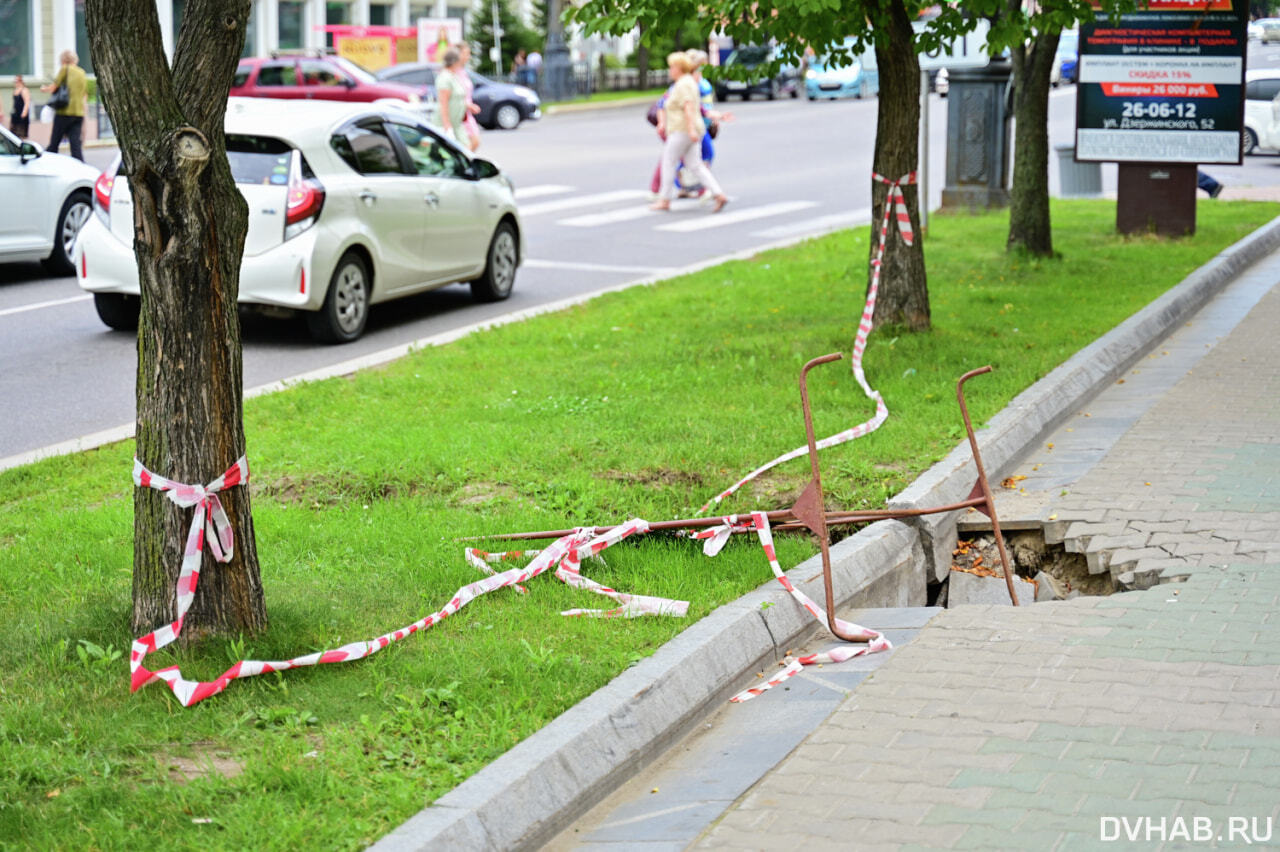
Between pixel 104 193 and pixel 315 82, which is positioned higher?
pixel 315 82

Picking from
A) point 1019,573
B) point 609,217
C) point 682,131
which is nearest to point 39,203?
point 609,217

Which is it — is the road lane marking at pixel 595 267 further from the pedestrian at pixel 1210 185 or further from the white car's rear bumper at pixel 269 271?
the pedestrian at pixel 1210 185

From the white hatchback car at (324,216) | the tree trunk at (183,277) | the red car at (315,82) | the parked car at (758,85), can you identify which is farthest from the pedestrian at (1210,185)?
the parked car at (758,85)

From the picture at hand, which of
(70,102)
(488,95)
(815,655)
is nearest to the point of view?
(815,655)

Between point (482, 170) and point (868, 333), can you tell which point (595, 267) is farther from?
point (868, 333)

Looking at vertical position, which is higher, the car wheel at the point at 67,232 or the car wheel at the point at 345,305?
the car wheel at the point at 67,232

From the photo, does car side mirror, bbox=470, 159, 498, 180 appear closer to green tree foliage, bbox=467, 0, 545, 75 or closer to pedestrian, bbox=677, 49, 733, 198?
pedestrian, bbox=677, 49, 733, 198

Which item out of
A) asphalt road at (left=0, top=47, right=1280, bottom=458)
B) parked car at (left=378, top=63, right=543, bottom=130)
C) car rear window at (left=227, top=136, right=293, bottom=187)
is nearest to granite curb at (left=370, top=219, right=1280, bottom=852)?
asphalt road at (left=0, top=47, right=1280, bottom=458)

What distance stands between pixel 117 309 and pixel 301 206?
1912mm

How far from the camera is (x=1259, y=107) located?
29.3 meters

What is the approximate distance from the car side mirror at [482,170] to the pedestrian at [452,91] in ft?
28.9

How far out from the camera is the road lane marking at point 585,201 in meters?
20.7

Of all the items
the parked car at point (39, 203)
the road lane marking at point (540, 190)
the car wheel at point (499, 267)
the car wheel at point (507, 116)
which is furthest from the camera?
the car wheel at point (507, 116)

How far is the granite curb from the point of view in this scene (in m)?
3.87
